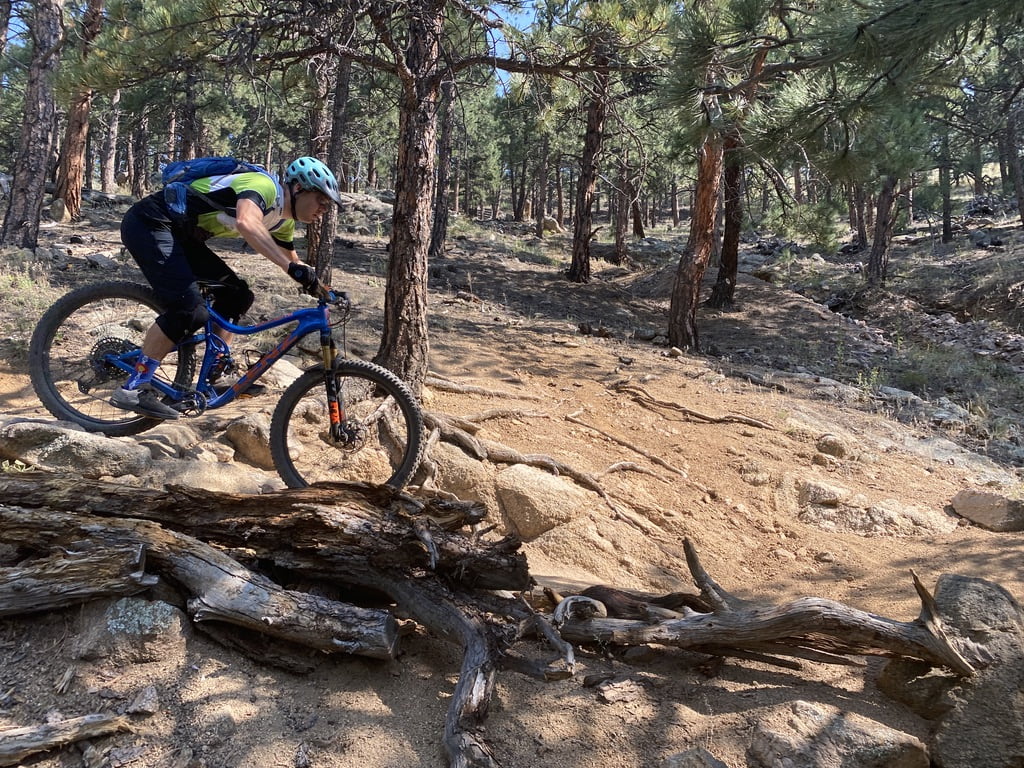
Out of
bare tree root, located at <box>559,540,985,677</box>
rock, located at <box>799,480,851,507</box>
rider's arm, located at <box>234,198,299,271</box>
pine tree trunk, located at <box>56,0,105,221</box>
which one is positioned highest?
pine tree trunk, located at <box>56,0,105,221</box>

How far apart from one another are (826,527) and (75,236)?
13.4 meters

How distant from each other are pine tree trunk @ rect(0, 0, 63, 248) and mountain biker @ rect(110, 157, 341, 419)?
740 centimetres

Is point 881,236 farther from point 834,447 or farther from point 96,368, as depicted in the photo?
point 96,368

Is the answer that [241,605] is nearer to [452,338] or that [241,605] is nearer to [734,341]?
[452,338]

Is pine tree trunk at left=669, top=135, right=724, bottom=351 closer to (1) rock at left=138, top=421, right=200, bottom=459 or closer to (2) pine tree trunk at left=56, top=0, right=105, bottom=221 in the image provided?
(1) rock at left=138, top=421, right=200, bottom=459

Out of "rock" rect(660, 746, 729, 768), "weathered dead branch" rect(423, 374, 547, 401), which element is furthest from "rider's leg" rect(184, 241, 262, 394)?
"rock" rect(660, 746, 729, 768)

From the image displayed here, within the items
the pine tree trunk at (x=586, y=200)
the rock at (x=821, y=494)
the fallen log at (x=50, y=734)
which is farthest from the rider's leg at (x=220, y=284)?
the pine tree trunk at (x=586, y=200)

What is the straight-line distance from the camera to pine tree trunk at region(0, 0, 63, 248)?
922 cm

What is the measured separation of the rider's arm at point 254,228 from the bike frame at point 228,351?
402 mm

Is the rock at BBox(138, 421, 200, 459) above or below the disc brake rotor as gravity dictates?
below

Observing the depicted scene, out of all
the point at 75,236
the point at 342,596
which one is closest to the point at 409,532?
the point at 342,596

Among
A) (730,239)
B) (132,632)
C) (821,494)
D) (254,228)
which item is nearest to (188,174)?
(254,228)

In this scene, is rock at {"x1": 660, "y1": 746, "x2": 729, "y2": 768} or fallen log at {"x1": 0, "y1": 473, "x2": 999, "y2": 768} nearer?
rock at {"x1": 660, "y1": 746, "x2": 729, "y2": 768}

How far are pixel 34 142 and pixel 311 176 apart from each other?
825 cm
